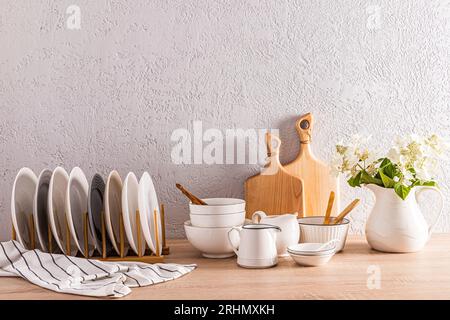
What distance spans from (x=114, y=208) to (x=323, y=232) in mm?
551

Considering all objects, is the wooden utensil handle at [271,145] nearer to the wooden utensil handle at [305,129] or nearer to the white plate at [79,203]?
the wooden utensil handle at [305,129]

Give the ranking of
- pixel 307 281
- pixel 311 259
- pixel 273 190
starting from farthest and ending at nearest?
1. pixel 273 190
2. pixel 311 259
3. pixel 307 281

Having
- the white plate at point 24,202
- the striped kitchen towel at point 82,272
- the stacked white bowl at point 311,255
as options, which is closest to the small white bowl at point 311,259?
the stacked white bowl at point 311,255

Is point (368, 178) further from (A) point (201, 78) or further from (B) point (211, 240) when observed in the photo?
(A) point (201, 78)

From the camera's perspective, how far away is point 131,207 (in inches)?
54.6

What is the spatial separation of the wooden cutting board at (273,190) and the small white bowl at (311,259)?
11.7 inches

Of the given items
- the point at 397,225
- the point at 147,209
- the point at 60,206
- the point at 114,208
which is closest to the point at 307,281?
the point at 397,225

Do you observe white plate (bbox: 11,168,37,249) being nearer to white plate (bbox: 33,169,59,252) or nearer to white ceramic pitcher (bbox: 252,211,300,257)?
white plate (bbox: 33,169,59,252)

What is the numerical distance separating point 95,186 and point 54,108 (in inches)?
12.6

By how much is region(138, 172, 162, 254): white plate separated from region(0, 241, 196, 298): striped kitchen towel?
9 cm

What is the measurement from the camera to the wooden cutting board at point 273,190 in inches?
60.2

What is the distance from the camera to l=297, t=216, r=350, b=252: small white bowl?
1337mm

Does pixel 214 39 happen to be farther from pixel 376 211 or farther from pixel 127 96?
pixel 376 211
